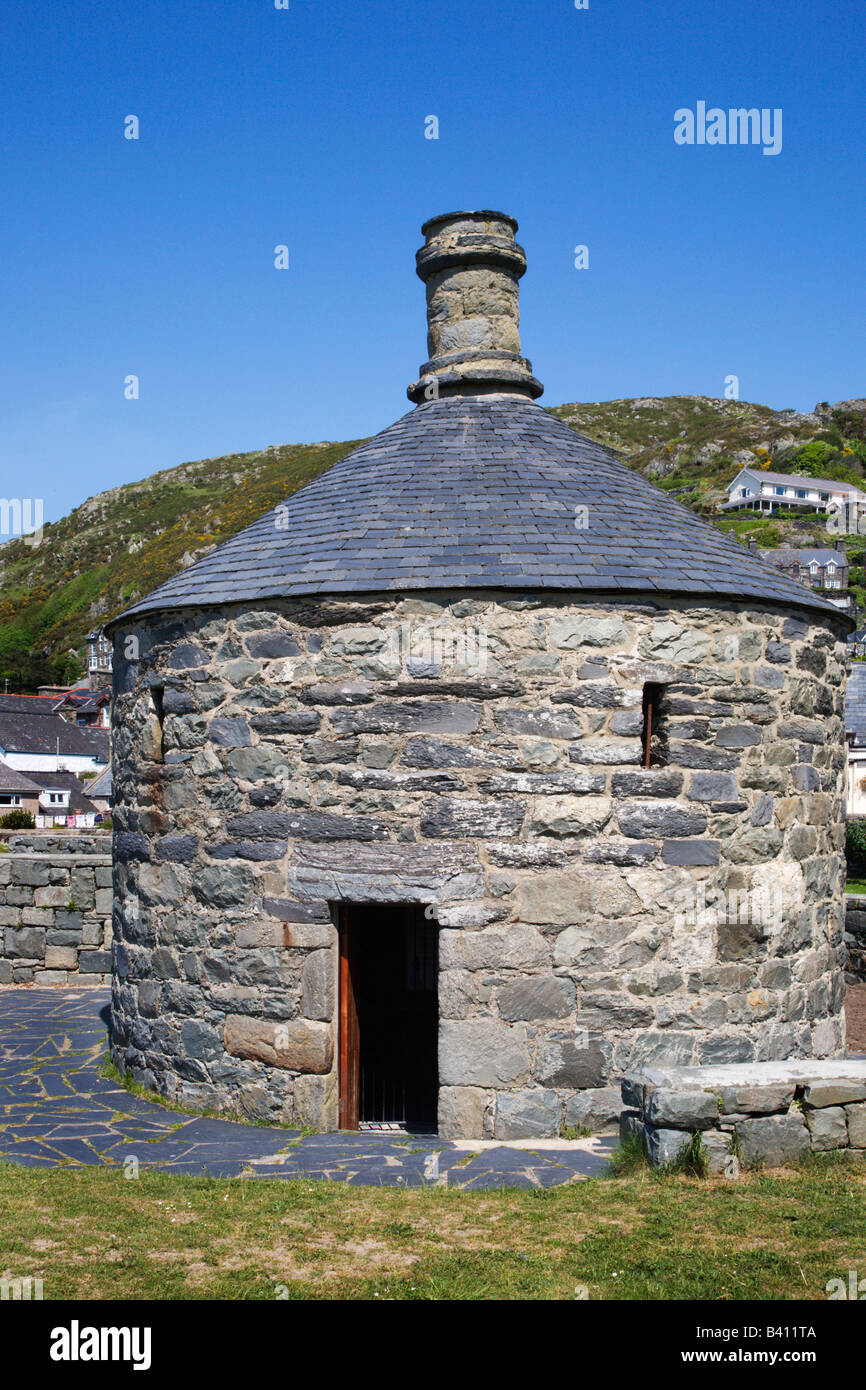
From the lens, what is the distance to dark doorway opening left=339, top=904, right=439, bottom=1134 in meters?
9.05

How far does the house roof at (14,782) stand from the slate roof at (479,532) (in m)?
37.7

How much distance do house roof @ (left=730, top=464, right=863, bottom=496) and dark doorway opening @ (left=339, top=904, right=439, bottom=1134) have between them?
7814 cm

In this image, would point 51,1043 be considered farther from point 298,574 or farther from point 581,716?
point 581,716

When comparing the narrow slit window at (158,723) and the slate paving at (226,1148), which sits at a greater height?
the narrow slit window at (158,723)

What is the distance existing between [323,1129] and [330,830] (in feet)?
6.14

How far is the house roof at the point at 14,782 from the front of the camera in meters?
43.0

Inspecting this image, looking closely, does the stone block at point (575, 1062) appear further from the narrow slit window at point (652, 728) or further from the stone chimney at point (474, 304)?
the stone chimney at point (474, 304)

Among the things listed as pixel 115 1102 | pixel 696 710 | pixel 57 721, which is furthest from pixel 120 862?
pixel 57 721

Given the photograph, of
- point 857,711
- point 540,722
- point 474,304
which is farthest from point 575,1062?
point 857,711

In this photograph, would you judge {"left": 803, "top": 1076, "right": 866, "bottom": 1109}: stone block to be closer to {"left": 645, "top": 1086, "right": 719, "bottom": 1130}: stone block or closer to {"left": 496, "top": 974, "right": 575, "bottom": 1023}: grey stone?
{"left": 645, "top": 1086, "right": 719, "bottom": 1130}: stone block

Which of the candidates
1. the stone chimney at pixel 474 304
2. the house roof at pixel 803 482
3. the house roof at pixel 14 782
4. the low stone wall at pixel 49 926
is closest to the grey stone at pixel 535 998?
the stone chimney at pixel 474 304

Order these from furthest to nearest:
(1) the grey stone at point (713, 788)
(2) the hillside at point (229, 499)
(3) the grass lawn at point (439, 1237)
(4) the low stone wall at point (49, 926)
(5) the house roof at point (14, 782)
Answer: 1. (2) the hillside at point (229, 499)
2. (5) the house roof at point (14, 782)
3. (4) the low stone wall at point (49, 926)
4. (1) the grey stone at point (713, 788)
5. (3) the grass lawn at point (439, 1237)

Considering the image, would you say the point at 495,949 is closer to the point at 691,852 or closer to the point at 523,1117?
the point at 523,1117
